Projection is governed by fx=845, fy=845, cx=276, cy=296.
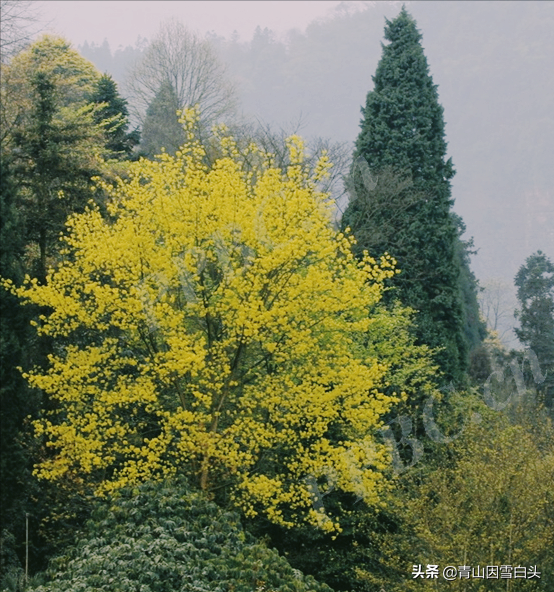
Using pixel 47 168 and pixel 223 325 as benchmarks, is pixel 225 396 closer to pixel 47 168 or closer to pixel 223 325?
pixel 223 325

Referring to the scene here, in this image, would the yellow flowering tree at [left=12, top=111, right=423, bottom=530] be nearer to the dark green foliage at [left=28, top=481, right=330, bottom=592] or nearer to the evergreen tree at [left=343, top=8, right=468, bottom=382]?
the dark green foliage at [left=28, top=481, right=330, bottom=592]

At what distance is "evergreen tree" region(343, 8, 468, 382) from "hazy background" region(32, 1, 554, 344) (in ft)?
142

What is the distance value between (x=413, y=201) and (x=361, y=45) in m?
84.8

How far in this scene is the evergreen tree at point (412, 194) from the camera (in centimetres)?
2195

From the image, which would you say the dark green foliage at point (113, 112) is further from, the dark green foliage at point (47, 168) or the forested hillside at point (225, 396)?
the dark green foliage at point (47, 168)

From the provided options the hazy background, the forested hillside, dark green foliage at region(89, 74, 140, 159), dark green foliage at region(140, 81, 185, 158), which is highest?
the hazy background

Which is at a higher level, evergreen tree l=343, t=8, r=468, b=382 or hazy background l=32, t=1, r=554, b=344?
hazy background l=32, t=1, r=554, b=344

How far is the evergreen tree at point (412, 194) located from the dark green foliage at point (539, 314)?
354 inches

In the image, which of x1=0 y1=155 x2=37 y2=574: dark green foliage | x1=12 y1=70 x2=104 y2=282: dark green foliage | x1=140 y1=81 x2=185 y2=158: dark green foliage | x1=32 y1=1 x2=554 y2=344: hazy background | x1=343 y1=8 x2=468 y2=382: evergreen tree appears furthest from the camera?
x1=32 y1=1 x2=554 y2=344: hazy background

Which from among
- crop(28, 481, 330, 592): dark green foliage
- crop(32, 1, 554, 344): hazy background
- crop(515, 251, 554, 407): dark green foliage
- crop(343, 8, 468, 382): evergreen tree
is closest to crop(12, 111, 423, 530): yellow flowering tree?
crop(28, 481, 330, 592): dark green foliage

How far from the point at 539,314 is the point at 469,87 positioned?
63.8 m

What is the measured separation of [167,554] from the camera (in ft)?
28.1

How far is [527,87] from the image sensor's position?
289 ft

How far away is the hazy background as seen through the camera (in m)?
76.0
